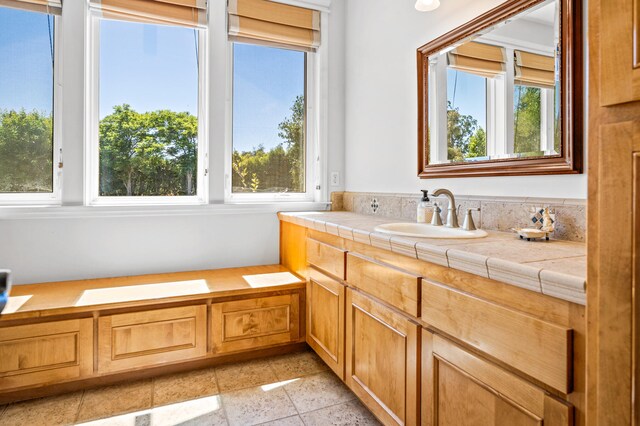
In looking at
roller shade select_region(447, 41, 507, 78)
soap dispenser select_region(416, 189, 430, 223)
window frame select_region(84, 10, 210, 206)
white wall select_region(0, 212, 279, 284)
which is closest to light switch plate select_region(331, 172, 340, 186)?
white wall select_region(0, 212, 279, 284)

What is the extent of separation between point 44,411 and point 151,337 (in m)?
0.53

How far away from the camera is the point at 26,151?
222 centimetres

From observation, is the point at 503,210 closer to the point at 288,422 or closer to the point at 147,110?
the point at 288,422

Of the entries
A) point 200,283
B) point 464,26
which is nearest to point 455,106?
point 464,26

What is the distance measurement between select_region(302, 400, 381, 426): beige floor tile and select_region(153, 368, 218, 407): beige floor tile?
1.79 ft

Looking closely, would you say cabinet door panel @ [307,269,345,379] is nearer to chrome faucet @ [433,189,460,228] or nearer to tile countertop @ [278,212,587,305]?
tile countertop @ [278,212,587,305]

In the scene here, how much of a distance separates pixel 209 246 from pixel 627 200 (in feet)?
7.77

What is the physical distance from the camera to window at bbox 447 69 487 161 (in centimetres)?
176

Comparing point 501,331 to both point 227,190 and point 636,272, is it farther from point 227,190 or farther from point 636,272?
point 227,190

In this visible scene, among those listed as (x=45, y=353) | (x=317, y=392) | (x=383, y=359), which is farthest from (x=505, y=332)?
(x=45, y=353)

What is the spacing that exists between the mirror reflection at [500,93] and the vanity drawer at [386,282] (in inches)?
28.5

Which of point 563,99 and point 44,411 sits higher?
point 563,99

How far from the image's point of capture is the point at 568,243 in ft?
4.23

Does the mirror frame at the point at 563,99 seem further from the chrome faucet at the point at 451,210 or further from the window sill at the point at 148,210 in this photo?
the window sill at the point at 148,210
